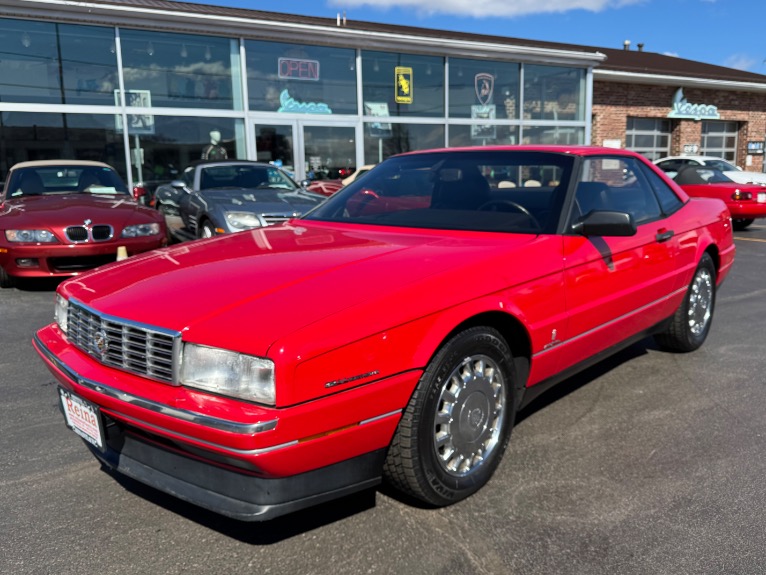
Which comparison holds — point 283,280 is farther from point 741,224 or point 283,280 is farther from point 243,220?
point 741,224

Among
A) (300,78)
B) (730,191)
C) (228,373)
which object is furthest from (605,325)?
(300,78)

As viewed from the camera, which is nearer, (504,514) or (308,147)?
(504,514)

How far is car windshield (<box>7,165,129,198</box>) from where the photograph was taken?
766 centimetres

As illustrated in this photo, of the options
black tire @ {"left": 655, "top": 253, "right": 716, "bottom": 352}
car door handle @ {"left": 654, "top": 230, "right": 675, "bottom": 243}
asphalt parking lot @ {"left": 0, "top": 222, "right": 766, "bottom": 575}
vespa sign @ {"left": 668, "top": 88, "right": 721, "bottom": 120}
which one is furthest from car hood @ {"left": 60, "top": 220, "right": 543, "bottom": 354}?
vespa sign @ {"left": 668, "top": 88, "right": 721, "bottom": 120}

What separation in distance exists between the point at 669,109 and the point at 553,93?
7019 mm

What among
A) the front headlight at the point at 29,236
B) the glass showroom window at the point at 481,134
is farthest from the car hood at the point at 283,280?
the glass showroom window at the point at 481,134

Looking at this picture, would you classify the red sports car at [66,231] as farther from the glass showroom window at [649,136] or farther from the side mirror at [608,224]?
the glass showroom window at [649,136]

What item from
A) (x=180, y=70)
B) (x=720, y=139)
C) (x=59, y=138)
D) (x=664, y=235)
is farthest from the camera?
(x=720, y=139)

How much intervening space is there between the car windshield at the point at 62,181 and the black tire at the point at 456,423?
671 cm

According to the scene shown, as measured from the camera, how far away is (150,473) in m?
2.21

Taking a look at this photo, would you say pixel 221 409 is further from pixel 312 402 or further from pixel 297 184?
pixel 297 184

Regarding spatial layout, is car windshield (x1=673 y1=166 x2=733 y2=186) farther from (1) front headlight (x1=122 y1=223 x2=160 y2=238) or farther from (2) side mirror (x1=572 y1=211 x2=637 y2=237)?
(2) side mirror (x1=572 y1=211 x2=637 y2=237)

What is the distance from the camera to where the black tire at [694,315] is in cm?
438

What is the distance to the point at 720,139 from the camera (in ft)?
79.1
